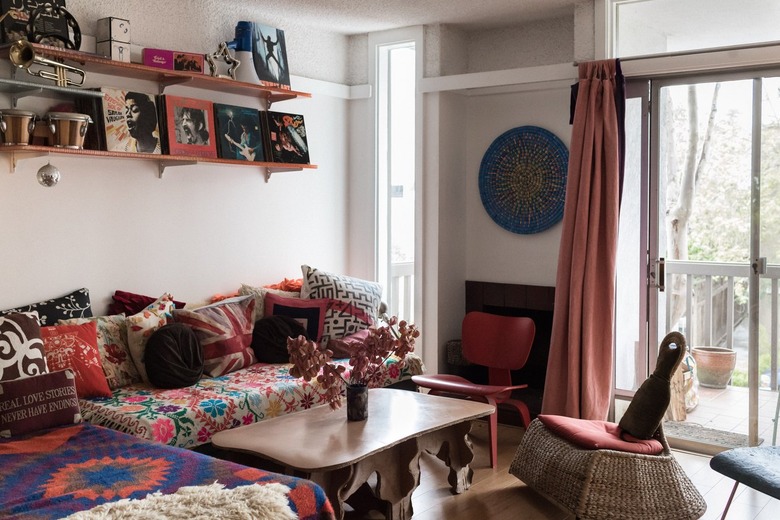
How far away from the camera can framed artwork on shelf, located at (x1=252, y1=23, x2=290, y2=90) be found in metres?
4.84

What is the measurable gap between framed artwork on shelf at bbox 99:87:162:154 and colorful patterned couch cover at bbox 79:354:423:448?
4.01 ft

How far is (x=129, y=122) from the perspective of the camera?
411 centimetres

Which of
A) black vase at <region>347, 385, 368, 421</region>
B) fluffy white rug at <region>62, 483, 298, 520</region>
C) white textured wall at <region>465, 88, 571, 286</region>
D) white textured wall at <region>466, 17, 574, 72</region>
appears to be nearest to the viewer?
fluffy white rug at <region>62, 483, 298, 520</region>

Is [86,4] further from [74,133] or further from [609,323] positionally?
[609,323]

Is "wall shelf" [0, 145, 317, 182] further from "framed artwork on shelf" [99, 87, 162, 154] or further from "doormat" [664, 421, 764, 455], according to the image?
"doormat" [664, 421, 764, 455]

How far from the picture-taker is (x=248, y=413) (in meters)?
3.76

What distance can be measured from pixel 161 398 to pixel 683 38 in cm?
331

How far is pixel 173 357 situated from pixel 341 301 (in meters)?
1.26

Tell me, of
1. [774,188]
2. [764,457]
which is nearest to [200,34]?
[774,188]

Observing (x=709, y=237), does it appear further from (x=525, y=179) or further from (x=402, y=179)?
(x=402, y=179)

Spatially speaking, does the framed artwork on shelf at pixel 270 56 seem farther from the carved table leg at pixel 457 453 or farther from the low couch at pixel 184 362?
the carved table leg at pixel 457 453

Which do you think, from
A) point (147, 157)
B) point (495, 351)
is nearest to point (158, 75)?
point (147, 157)

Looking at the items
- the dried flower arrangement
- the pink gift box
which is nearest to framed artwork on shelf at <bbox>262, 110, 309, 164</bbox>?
the pink gift box

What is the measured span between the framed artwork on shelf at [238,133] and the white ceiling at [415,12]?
0.65m
